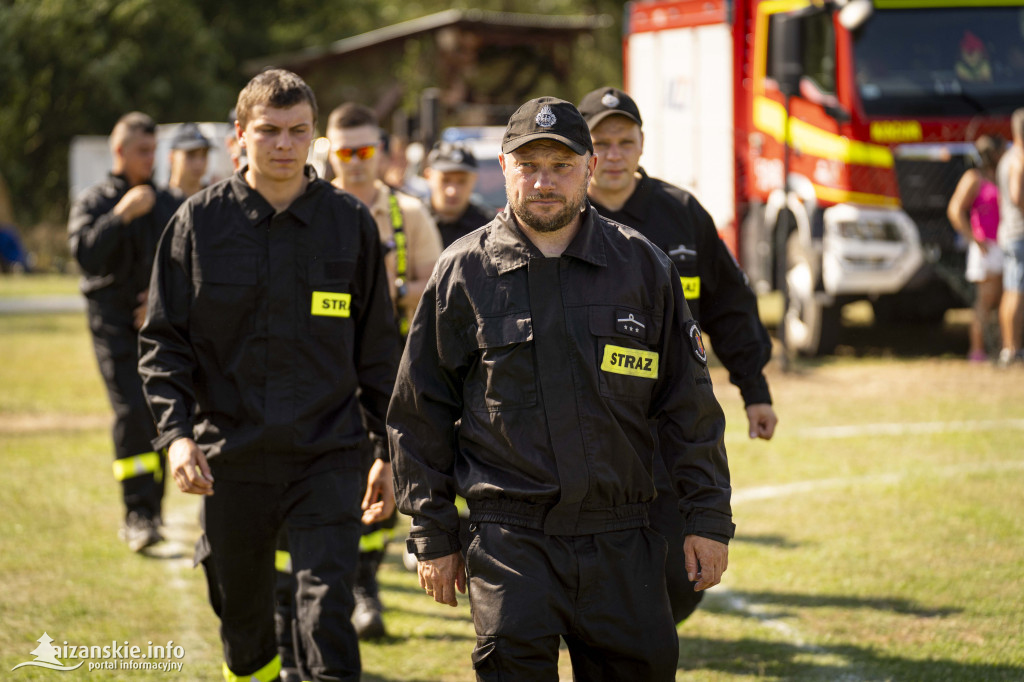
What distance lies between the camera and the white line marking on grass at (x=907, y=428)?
1005 centimetres

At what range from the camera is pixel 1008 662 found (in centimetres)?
530

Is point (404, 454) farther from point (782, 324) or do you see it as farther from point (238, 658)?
point (782, 324)

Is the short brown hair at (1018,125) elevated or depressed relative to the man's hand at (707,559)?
elevated

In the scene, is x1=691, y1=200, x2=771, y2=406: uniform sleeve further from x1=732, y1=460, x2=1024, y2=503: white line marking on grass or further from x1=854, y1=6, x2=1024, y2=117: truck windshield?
x1=854, y1=6, x2=1024, y2=117: truck windshield

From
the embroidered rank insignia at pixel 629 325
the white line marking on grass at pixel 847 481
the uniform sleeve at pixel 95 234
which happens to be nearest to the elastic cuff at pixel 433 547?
the embroidered rank insignia at pixel 629 325

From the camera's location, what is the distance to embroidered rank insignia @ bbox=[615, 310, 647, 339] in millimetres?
3551

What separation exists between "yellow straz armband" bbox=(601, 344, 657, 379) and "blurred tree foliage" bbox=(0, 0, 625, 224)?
33446mm

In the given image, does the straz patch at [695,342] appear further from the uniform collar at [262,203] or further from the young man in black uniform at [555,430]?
the uniform collar at [262,203]

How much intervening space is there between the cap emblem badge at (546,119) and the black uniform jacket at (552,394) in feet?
0.94

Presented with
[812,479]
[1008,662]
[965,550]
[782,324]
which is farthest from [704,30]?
→ [1008,662]

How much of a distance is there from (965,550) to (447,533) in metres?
4.24

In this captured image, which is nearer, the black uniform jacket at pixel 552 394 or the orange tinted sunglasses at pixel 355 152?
the black uniform jacket at pixel 552 394

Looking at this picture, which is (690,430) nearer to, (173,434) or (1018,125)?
(173,434)

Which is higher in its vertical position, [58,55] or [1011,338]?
[58,55]
